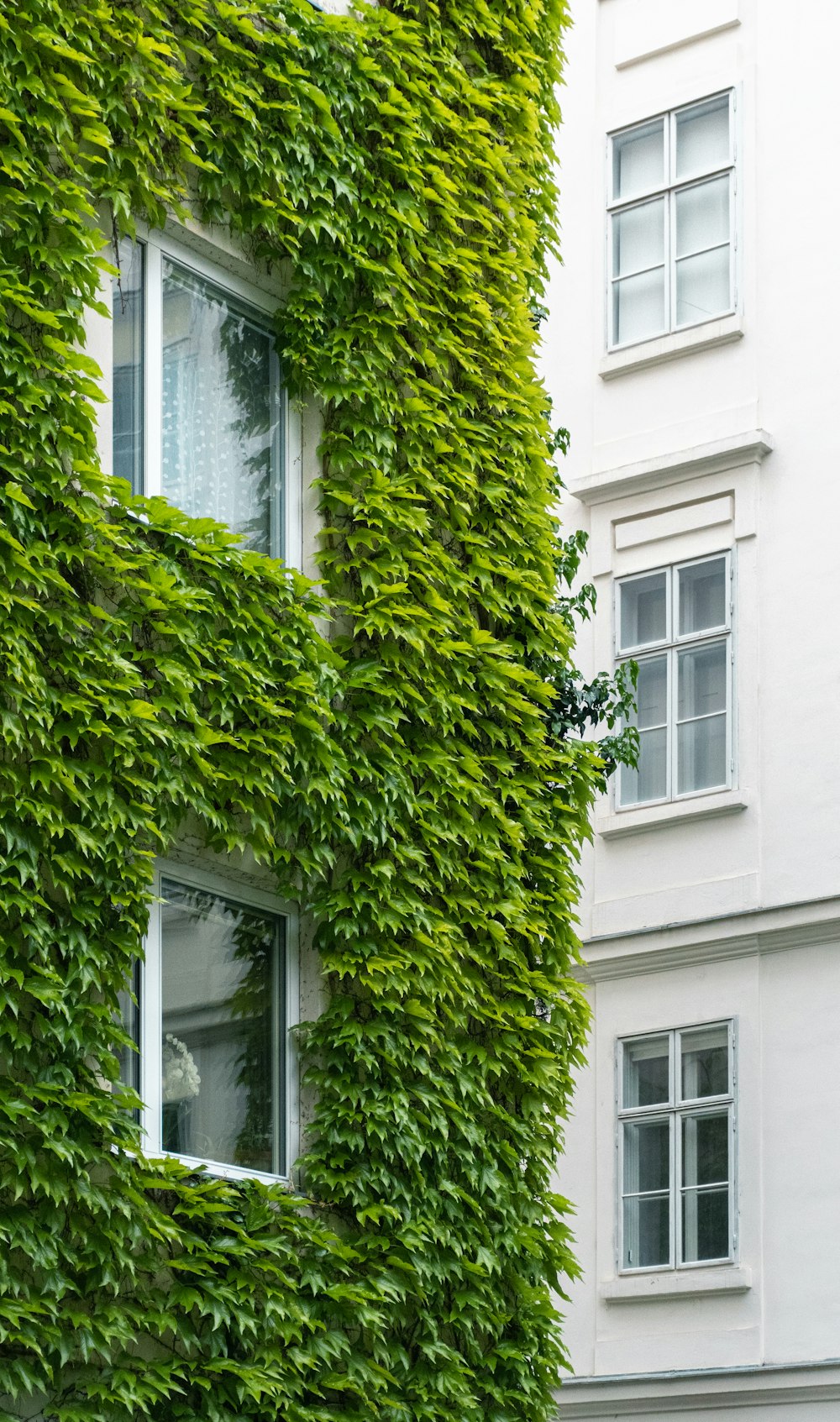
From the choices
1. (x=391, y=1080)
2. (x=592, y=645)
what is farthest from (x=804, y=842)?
(x=391, y=1080)

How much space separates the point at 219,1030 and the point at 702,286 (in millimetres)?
12850

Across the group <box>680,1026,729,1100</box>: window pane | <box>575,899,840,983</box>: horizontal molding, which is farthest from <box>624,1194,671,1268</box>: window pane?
<box>575,899,840,983</box>: horizontal molding

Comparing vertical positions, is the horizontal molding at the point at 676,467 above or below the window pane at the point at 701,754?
above

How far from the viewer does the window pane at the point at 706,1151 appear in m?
19.1

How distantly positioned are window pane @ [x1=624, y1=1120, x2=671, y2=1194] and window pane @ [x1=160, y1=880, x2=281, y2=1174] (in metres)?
9.30

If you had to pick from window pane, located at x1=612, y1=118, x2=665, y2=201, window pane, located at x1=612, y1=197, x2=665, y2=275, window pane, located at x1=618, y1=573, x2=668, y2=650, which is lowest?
window pane, located at x1=618, y1=573, x2=668, y2=650

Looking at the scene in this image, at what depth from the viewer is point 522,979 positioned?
1218cm

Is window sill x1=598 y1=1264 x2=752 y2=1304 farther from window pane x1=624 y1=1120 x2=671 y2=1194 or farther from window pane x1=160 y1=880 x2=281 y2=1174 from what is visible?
window pane x1=160 y1=880 x2=281 y2=1174

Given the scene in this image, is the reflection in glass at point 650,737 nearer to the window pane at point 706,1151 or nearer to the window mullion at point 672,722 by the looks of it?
the window mullion at point 672,722

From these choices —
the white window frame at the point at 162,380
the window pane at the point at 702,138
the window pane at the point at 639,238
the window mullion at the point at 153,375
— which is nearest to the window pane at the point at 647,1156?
the window pane at the point at 639,238

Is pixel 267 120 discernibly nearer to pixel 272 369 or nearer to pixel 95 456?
pixel 272 369

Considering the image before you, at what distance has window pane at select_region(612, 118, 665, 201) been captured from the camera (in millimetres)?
22188

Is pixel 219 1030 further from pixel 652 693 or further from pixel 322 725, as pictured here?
pixel 652 693

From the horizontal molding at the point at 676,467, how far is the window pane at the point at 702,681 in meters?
1.67
